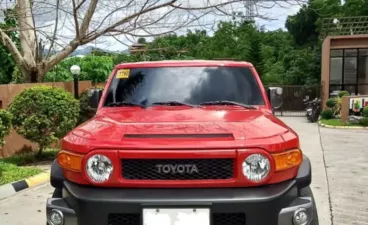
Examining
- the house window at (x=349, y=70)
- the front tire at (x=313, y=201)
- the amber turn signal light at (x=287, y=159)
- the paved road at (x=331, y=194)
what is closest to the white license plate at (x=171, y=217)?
the amber turn signal light at (x=287, y=159)

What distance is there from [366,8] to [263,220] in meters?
34.4

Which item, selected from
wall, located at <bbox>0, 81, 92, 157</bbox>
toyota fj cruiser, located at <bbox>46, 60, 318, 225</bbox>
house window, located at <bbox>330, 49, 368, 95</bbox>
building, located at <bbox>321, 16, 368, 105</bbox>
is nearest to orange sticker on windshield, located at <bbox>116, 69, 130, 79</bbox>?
toyota fj cruiser, located at <bbox>46, 60, 318, 225</bbox>

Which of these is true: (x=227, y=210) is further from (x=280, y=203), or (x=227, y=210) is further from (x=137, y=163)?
(x=137, y=163)

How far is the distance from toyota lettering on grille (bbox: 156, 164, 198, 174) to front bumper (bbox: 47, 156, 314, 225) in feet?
0.40

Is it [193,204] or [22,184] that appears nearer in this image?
[193,204]

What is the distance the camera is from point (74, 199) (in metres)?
2.84

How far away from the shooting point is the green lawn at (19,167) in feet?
22.2

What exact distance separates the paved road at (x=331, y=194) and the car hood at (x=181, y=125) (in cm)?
207

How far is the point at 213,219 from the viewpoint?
271 cm

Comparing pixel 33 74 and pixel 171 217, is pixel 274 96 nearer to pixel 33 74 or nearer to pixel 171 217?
pixel 171 217

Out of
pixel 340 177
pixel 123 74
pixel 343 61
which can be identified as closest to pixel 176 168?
pixel 123 74

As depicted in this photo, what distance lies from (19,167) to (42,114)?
1171 mm

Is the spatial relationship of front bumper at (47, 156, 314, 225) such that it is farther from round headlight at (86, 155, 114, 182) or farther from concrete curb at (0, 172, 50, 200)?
concrete curb at (0, 172, 50, 200)

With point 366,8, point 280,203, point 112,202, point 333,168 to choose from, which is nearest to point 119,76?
point 112,202
